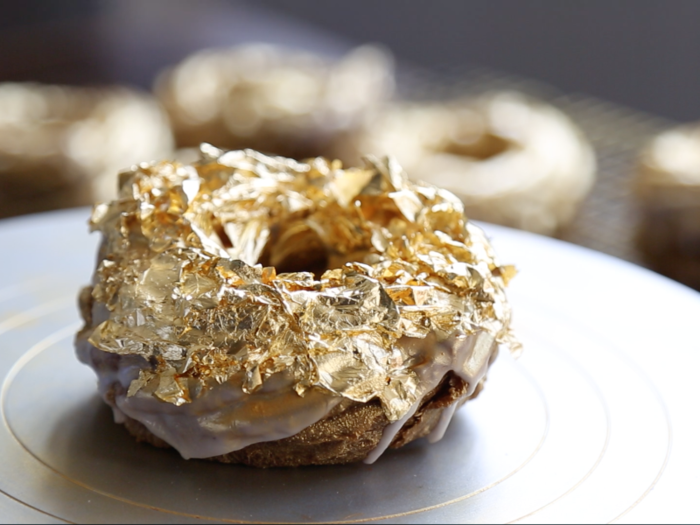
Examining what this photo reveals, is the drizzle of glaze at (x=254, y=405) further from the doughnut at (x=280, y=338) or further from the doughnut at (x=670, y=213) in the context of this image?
the doughnut at (x=670, y=213)

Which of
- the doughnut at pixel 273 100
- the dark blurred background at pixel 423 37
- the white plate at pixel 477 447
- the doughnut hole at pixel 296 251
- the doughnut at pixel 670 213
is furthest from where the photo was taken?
the dark blurred background at pixel 423 37

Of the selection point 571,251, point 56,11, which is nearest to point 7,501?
point 571,251

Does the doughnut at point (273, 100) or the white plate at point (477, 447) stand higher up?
the white plate at point (477, 447)

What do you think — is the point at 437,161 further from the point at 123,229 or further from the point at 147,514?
the point at 147,514

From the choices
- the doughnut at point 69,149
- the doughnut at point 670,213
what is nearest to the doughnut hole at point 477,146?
the doughnut at point 670,213

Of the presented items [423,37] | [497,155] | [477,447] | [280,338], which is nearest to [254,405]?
[280,338]

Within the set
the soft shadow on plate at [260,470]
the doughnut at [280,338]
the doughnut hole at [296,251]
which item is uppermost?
the doughnut at [280,338]

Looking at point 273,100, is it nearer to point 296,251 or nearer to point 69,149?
point 69,149
